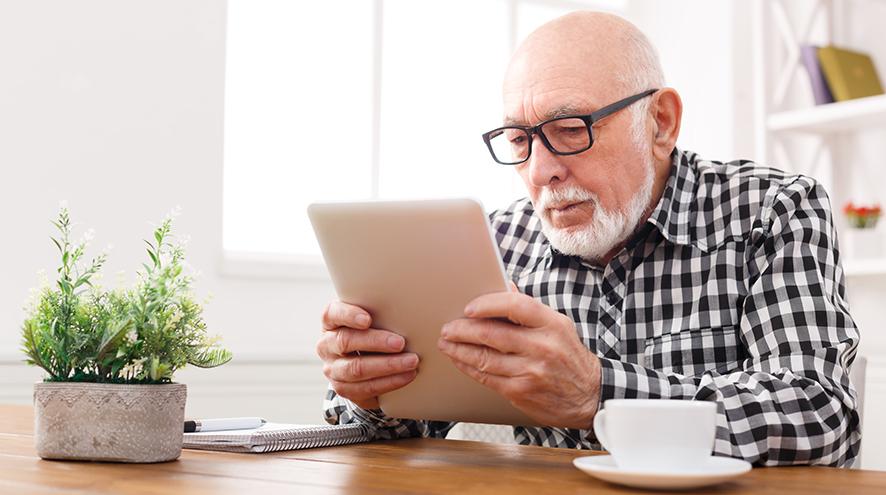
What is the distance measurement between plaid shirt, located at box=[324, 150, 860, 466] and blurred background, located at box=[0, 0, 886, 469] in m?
1.21

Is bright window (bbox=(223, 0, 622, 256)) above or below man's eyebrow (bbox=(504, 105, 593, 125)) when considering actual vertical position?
above

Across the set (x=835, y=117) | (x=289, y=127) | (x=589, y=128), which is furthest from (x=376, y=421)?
(x=835, y=117)

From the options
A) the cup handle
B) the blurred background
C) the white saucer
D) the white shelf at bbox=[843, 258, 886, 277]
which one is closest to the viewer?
the white saucer

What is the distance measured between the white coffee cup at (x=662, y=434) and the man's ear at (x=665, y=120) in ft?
3.11

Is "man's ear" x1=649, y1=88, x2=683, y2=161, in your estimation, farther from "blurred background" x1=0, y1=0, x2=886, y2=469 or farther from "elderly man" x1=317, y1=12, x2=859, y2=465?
"blurred background" x1=0, y1=0, x2=886, y2=469

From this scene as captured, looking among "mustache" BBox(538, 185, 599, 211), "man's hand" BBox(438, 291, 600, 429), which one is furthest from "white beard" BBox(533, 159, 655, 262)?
"man's hand" BBox(438, 291, 600, 429)

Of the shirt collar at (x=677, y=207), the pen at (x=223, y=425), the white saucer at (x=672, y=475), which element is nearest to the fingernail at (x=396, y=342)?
the pen at (x=223, y=425)

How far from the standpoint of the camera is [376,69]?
10.7ft

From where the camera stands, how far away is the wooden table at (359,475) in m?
0.92

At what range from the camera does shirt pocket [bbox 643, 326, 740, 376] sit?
5.23 feet

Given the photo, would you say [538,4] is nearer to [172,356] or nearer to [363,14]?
[363,14]

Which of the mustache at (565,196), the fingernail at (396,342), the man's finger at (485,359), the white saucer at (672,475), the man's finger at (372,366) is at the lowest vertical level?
the white saucer at (672,475)

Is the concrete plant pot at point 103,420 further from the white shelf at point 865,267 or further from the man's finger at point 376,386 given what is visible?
the white shelf at point 865,267

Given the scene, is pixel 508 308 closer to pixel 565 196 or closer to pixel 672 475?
pixel 672 475
